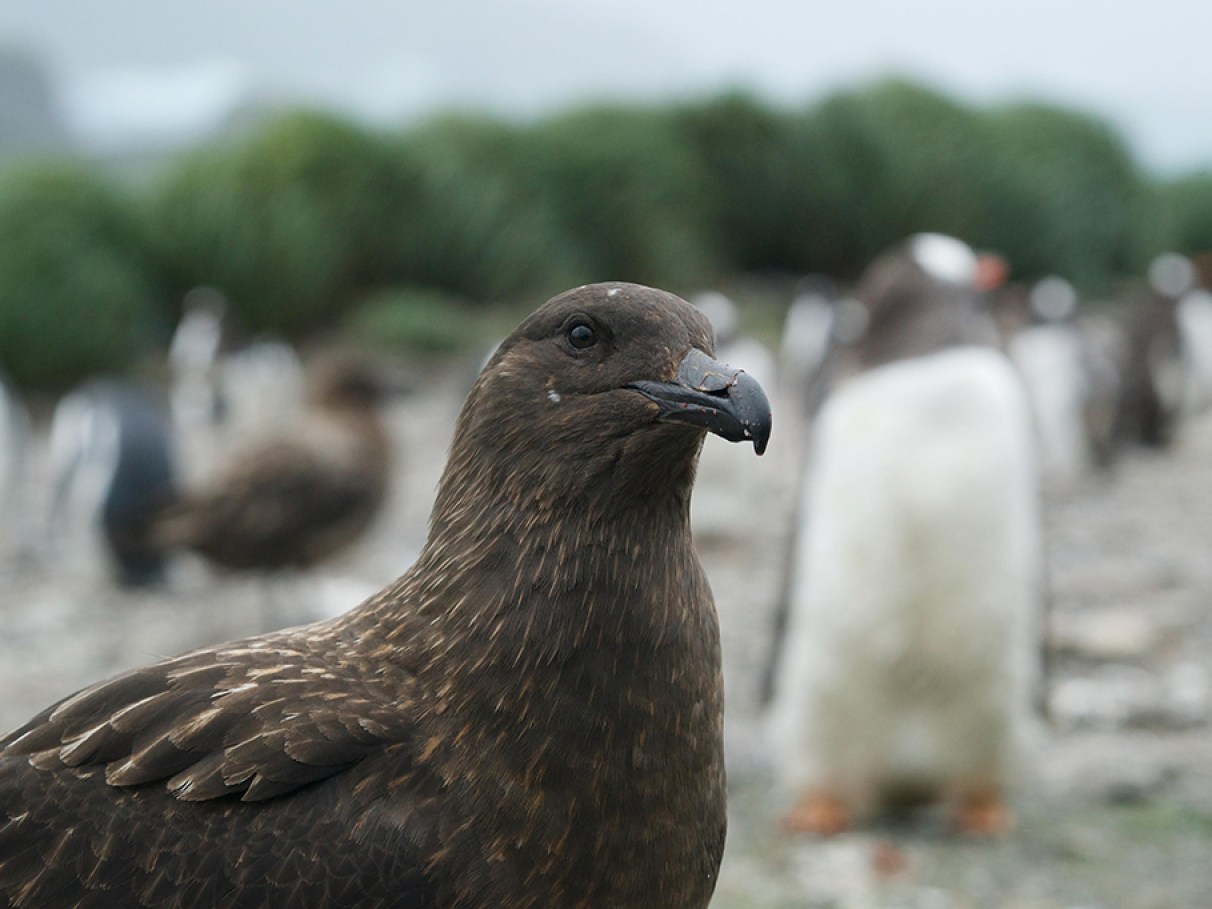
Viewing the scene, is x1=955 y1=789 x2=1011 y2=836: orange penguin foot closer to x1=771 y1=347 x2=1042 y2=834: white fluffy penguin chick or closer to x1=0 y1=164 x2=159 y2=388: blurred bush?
x1=771 y1=347 x2=1042 y2=834: white fluffy penguin chick

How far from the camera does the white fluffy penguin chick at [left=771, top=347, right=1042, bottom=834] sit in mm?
5266

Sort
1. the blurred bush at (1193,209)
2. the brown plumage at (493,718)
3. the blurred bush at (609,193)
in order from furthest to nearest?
the blurred bush at (1193,209) < the blurred bush at (609,193) < the brown plumage at (493,718)

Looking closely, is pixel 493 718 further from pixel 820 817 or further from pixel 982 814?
pixel 982 814

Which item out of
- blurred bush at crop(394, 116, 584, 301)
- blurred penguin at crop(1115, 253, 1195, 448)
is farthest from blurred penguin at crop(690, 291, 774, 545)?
blurred bush at crop(394, 116, 584, 301)

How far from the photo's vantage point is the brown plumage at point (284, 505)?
27.1 feet

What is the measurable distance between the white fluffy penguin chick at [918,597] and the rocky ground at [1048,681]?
318 millimetres

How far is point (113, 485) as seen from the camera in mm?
10578

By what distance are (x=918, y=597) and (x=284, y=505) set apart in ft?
14.1

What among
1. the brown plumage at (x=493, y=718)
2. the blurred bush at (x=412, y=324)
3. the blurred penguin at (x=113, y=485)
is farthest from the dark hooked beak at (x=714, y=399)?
the blurred bush at (x=412, y=324)

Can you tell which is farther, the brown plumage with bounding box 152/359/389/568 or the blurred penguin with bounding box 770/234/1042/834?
the brown plumage with bounding box 152/359/389/568

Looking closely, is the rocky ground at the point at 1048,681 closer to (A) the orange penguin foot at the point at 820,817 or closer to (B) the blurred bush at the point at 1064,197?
(A) the orange penguin foot at the point at 820,817

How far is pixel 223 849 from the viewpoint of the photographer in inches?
82.5

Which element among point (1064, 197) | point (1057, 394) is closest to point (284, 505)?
point (1057, 394)

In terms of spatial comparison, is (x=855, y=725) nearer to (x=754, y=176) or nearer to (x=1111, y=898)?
(x=1111, y=898)
